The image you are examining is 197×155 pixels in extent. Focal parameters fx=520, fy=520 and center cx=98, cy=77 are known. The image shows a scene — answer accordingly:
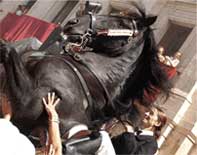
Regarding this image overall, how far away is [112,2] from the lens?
13586 millimetres

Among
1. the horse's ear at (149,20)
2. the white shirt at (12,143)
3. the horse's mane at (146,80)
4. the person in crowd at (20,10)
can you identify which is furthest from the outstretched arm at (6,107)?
the person in crowd at (20,10)

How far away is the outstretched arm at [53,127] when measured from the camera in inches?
118

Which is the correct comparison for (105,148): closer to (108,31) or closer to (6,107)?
(6,107)

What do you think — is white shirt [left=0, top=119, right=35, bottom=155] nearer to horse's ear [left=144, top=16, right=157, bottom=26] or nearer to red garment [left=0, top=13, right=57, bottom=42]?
horse's ear [left=144, top=16, right=157, bottom=26]

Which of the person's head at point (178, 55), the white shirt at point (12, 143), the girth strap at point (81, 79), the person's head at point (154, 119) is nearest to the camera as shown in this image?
the white shirt at point (12, 143)

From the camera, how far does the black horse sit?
10.4 feet

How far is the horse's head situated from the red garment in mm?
9058

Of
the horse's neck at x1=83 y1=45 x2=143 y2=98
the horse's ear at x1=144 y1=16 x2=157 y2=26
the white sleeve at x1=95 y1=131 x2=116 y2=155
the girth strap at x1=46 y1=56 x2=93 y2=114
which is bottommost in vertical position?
the white sleeve at x1=95 y1=131 x2=116 y2=155

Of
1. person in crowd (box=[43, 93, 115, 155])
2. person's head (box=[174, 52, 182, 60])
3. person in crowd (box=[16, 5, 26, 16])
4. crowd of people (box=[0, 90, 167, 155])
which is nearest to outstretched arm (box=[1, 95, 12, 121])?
crowd of people (box=[0, 90, 167, 155])

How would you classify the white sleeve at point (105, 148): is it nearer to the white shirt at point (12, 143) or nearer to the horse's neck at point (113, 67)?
the horse's neck at point (113, 67)

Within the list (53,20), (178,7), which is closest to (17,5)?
(53,20)

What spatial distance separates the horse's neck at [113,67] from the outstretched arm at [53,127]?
16.5 inches

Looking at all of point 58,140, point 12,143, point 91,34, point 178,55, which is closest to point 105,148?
point 58,140

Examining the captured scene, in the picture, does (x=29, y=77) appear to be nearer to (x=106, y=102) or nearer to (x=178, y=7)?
(x=106, y=102)
